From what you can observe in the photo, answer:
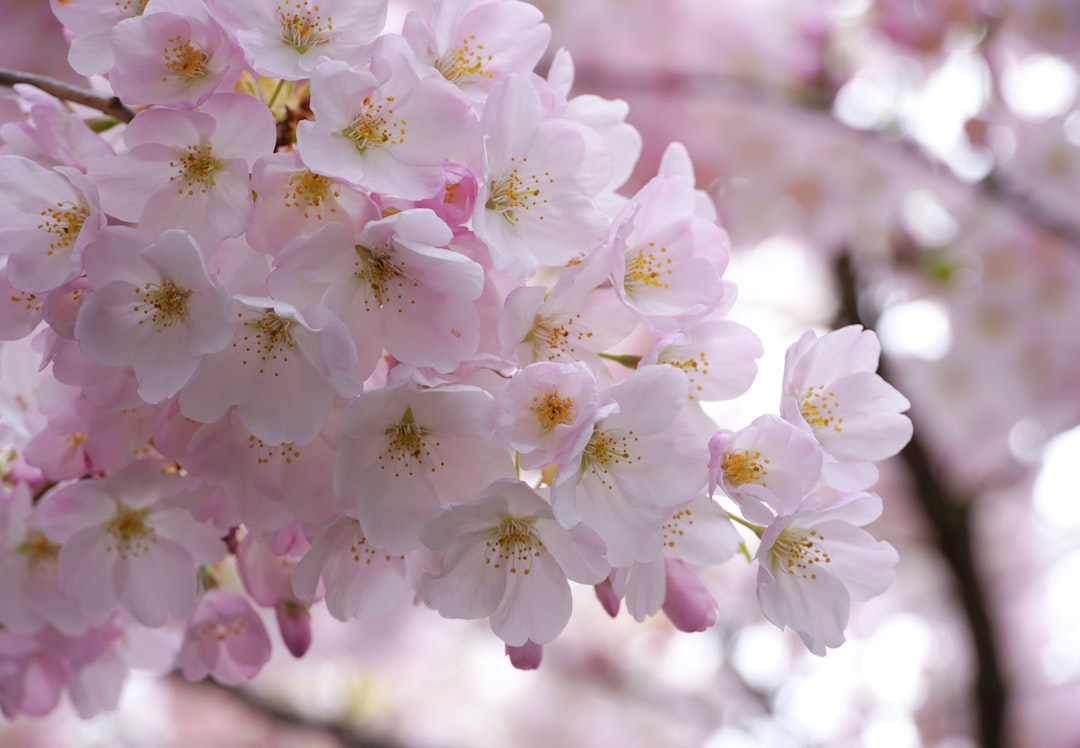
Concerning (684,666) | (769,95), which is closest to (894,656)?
(684,666)

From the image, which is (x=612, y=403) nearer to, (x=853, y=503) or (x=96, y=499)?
(x=853, y=503)

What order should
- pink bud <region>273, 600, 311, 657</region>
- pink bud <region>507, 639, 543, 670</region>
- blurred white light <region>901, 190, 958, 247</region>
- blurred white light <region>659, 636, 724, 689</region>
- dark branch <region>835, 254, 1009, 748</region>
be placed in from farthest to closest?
blurred white light <region>659, 636, 724, 689</region> → blurred white light <region>901, 190, 958, 247</region> → dark branch <region>835, 254, 1009, 748</region> → pink bud <region>273, 600, 311, 657</region> → pink bud <region>507, 639, 543, 670</region>

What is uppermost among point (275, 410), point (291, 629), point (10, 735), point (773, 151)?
point (275, 410)

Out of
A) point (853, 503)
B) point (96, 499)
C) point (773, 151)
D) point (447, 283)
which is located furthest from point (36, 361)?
point (773, 151)

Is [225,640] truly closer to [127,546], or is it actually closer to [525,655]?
[127,546]

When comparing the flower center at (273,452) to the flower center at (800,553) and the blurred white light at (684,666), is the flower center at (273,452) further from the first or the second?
the blurred white light at (684,666)

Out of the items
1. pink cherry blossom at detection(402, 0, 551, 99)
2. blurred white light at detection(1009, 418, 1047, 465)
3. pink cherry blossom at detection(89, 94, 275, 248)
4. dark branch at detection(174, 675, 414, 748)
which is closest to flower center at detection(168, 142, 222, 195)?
pink cherry blossom at detection(89, 94, 275, 248)

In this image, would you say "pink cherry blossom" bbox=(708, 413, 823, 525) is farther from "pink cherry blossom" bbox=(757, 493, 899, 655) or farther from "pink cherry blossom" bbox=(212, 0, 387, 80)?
"pink cherry blossom" bbox=(212, 0, 387, 80)
